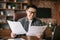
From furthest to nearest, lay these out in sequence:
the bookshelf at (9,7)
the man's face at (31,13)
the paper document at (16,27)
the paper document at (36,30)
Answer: the bookshelf at (9,7)
the man's face at (31,13)
the paper document at (16,27)
the paper document at (36,30)

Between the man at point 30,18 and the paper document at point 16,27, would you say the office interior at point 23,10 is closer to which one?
the man at point 30,18

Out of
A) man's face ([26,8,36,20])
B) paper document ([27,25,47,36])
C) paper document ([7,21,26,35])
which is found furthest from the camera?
man's face ([26,8,36,20])

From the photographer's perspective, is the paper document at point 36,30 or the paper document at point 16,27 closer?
the paper document at point 36,30

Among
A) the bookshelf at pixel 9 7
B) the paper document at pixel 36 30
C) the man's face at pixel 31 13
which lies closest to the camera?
the paper document at pixel 36 30

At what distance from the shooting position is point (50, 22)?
6.93 metres

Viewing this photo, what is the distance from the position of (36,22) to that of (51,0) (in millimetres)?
4561

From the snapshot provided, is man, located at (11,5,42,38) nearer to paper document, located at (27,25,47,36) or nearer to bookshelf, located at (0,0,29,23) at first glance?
paper document, located at (27,25,47,36)

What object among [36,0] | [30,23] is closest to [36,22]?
[30,23]

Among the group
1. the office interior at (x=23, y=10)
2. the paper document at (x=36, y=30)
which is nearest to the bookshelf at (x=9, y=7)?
the office interior at (x=23, y=10)

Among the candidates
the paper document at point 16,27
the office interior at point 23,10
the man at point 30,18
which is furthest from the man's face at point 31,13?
the office interior at point 23,10

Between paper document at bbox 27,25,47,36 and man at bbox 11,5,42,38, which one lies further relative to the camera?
man at bbox 11,5,42,38

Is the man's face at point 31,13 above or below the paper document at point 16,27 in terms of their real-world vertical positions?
above

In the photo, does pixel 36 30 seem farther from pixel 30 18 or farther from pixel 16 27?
Answer: pixel 30 18

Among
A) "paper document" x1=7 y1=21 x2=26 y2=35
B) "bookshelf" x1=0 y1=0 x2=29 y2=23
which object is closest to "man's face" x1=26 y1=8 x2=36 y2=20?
"paper document" x1=7 y1=21 x2=26 y2=35
